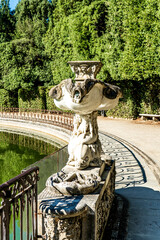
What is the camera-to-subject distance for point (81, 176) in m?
3.26

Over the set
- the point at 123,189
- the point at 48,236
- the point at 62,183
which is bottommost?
the point at 123,189

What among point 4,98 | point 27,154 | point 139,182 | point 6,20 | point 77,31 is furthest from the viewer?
point 6,20

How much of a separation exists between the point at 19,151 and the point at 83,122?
9.23m

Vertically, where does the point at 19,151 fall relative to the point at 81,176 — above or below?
below

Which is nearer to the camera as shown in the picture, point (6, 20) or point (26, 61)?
point (26, 61)

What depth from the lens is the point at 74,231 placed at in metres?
2.69

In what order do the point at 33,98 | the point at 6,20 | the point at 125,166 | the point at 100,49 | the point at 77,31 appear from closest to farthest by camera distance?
the point at 125,166, the point at 100,49, the point at 77,31, the point at 33,98, the point at 6,20

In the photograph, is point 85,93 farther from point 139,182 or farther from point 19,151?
point 19,151

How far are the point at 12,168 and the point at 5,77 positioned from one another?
19.7m

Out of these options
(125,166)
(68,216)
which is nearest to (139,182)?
(125,166)

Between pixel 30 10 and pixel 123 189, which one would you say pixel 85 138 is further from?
pixel 30 10

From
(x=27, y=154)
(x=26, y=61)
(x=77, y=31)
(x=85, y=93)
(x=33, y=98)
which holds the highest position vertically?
(x=77, y=31)

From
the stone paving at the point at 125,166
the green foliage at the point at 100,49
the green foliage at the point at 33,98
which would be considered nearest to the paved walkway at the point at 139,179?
the stone paving at the point at 125,166

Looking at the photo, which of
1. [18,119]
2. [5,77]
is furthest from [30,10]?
[18,119]
